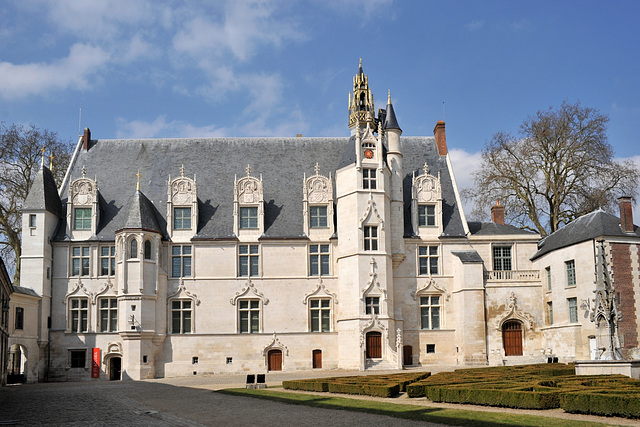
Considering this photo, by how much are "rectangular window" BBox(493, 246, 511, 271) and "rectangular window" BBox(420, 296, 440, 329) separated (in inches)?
163

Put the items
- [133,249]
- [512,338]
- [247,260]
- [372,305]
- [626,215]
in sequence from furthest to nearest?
[247,260] < [512,338] < [133,249] < [372,305] < [626,215]

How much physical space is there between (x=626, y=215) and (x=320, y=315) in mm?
17260

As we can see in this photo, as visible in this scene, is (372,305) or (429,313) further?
(429,313)

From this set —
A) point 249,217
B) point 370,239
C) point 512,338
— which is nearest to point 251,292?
point 249,217

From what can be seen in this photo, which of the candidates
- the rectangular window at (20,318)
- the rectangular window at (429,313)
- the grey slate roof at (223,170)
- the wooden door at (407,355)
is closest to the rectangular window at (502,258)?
the grey slate roof at (223,170)

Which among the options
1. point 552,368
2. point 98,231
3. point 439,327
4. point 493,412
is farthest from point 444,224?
point 493,412

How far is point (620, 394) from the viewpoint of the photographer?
15766 millimetres

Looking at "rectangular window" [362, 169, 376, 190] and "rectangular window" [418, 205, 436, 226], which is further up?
"rectangular window" [362, 169, 376, 190]

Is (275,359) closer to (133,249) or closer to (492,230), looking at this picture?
(133,249)

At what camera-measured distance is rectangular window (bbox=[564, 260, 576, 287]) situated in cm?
3653

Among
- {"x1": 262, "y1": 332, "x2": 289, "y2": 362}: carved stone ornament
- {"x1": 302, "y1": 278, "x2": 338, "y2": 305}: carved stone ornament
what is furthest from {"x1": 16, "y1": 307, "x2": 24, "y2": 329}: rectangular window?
{"x1": 302, "y1": 278, "x2": 338, "y2": 305}: carved stone ornament

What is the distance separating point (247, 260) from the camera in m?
41.0

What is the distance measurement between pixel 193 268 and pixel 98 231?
6013 millimetres

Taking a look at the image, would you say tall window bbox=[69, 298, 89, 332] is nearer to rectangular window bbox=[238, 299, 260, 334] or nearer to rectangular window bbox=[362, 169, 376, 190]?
rectangular window bbox=[238, 299, 260, 334]
